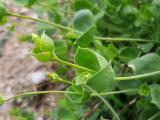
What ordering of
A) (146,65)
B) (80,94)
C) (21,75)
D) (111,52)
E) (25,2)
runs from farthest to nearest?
(21,75)
(25,2)
(111,52)
(146,65)
(80,94)

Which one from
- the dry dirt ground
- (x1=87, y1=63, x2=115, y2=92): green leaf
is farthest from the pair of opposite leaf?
the dry dirt ground

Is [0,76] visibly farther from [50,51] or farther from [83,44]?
[50,51]

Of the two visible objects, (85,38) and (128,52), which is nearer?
(85,38)

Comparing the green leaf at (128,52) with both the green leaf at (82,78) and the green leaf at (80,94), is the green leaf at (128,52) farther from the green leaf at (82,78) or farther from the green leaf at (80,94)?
the green leaf at (82,78)

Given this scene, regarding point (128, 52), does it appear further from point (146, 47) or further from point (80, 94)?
point (80, 94)

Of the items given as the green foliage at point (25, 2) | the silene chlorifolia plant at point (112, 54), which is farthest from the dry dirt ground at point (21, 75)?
the silene chlorifolia plant at point (112, 54)

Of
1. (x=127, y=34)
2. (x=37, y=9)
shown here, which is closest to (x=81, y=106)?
(x=127, y=34)

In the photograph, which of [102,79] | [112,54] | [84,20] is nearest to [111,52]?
[112,54]
